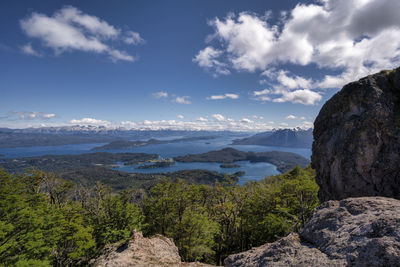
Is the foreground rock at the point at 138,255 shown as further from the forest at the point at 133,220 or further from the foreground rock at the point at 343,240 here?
the forest at the point at 133,220

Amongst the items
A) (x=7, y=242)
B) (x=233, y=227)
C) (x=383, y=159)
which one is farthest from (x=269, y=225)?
(x=7, y=242)

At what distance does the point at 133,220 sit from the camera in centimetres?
2436

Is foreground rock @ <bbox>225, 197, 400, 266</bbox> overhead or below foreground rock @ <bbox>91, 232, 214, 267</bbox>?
overhead

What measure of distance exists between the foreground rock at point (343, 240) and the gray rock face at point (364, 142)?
7015mm

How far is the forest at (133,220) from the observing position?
16297 millimetres

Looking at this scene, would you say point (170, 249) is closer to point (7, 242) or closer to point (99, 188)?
point (7, 242)

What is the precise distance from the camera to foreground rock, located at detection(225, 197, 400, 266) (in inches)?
222

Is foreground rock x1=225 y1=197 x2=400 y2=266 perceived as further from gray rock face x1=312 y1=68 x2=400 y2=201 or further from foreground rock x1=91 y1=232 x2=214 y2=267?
gray rock face x1=312 y1=68 x2=400 y2=201

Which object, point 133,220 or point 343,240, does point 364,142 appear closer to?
point 343,240

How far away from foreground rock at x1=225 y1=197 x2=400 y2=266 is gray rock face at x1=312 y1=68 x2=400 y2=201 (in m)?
7.02

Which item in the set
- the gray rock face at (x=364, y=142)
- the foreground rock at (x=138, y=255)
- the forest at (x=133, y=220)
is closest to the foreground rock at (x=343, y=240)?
the foreground rock at (x=138, y=255)

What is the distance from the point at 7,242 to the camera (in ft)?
46.5

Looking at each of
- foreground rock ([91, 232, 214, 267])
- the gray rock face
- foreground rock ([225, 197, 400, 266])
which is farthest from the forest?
foreground rock ([225, 197, 400, 266])

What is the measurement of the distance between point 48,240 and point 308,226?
75.8 ft
